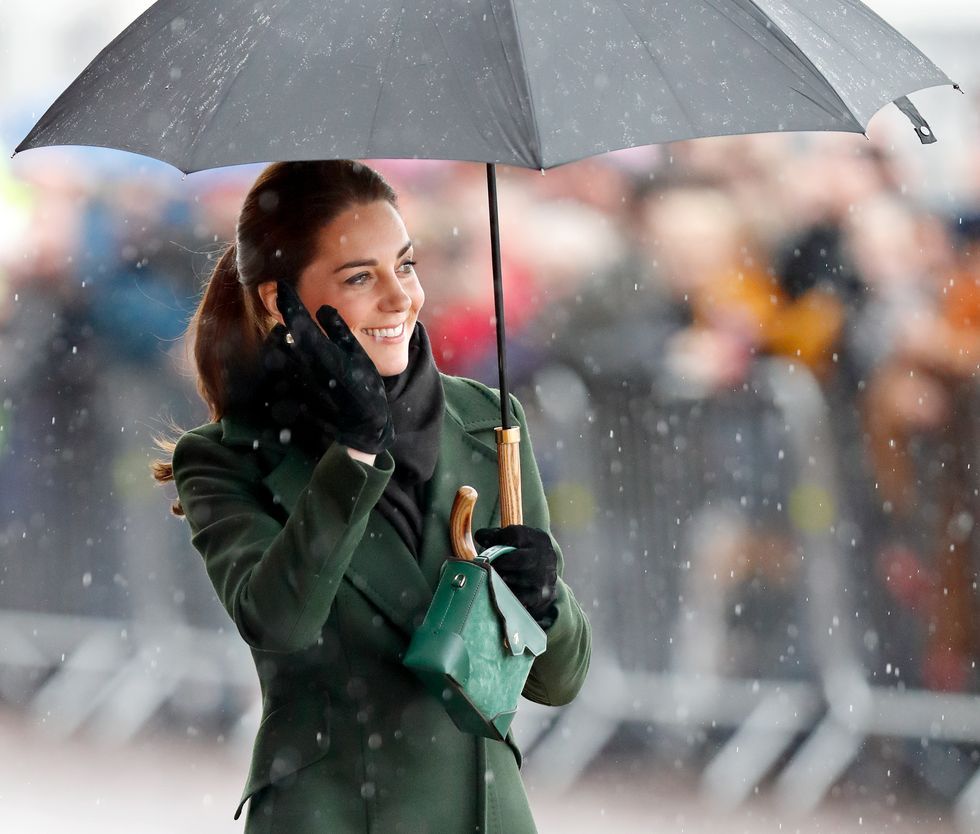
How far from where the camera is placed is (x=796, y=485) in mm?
5957

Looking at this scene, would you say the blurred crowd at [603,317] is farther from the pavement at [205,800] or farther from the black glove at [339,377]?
the black glove at [339,377]

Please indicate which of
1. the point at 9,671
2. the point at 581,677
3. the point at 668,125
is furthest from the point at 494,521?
the point at 9,671

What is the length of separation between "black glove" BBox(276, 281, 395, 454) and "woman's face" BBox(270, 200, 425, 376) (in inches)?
8.6

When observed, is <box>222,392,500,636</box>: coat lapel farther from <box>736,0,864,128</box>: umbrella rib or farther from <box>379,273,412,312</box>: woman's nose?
<box>736,0,864,128</box>: umbrella rib

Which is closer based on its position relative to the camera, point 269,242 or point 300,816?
point 300,816

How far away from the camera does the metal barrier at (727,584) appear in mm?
5898

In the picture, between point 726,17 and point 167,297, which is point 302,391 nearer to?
point 726,17

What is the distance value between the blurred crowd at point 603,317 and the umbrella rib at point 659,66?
368 centimetres

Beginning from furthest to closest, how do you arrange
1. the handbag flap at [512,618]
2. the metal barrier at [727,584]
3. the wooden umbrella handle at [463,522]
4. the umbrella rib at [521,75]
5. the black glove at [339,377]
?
the metal barrier at [727,584] → the wooden umbrella handle at [463,522] → the handbag flap at [512,618] → the black glove at [339,377] → the umbrella rib at [521,75]

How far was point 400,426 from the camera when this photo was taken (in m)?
2.63

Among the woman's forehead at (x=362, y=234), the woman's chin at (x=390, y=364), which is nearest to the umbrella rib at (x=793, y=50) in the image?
the woman's forehead at (x=362, y=234)

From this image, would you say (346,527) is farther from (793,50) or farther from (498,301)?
(793,50)

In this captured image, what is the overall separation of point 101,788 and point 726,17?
500cm

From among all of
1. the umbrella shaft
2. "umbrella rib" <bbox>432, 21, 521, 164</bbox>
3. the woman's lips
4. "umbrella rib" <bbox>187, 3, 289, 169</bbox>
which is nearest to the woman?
the woman's lips
